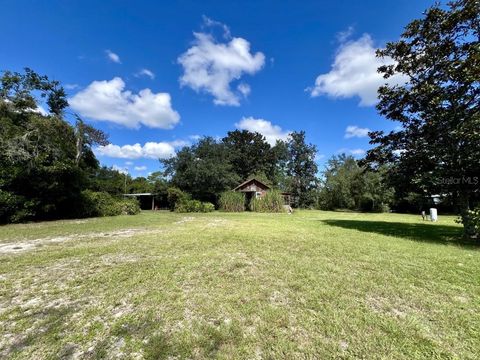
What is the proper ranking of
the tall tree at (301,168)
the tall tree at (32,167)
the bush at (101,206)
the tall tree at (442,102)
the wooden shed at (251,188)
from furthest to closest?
the tall tree at (301,168), the wooden shed at (251,188), the bush at (101,206), the tall tree at (32,167), the tall tree at (442,102)

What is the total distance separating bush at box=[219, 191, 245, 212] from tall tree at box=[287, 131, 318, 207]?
19.1 m

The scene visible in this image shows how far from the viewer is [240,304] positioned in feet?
10.2

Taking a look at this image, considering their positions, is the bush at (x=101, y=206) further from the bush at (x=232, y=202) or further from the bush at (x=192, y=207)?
the bush at (x=232, y=202)

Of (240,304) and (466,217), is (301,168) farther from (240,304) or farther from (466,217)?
(240,304)

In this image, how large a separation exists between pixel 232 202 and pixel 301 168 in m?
22.8

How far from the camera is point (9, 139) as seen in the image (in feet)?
38.2

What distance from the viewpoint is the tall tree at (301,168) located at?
133ft

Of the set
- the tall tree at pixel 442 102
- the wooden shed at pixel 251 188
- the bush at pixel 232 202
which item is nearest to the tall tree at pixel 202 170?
the wooden shed at pixel 251 188

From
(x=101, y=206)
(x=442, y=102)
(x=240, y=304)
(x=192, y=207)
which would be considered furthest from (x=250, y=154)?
(x=240, y=304)

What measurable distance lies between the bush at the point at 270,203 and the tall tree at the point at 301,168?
1799 cm

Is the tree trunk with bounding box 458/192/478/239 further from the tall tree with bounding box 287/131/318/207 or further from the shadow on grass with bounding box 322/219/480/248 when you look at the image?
the tall tree with bounding box 287/131/318/207

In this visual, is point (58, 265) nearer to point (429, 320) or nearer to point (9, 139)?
point (429, 320)

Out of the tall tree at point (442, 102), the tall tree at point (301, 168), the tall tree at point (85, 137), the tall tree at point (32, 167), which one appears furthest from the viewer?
the tall tree at point (301, 168)

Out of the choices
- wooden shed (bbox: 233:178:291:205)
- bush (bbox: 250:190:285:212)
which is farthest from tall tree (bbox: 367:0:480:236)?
wooden shed (bbox: 233:178:291:205)
